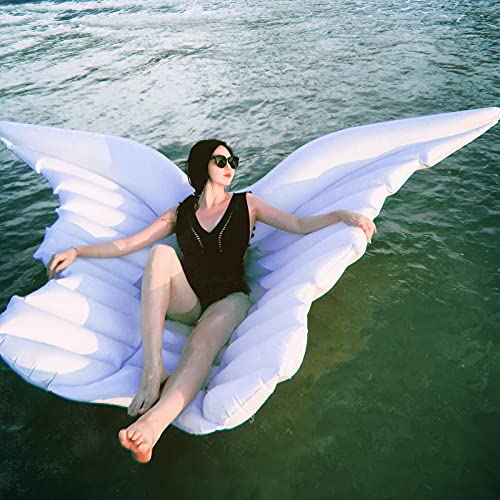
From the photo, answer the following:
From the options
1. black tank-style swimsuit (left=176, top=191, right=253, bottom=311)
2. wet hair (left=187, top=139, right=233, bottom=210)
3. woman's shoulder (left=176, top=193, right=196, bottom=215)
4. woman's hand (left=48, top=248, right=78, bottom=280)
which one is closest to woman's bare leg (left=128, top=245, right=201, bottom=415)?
black tank-style swimsuit (left=176, top=191, right=253, bottom=311)

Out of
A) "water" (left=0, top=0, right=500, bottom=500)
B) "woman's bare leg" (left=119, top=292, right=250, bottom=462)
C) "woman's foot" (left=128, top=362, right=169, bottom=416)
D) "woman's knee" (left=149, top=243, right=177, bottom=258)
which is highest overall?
"woman's knee" (left=149, top=243, right=177, bottom=258)

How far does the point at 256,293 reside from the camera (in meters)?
2.73

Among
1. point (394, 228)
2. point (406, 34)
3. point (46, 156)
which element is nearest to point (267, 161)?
point (394, 228)

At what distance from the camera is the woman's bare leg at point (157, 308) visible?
2047 millimetres

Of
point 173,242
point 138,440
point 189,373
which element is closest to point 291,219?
point 173,242

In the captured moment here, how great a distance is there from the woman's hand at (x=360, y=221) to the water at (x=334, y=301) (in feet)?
2.47

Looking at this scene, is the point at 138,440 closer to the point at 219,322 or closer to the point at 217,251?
the point at 219,322

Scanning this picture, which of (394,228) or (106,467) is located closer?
(106,467)

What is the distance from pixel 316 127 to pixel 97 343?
13.1 ft

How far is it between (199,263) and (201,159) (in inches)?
22.7

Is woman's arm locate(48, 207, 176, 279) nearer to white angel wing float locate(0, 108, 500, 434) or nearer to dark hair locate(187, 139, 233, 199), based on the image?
white angel wing float locate(0, 108, 500, 434)

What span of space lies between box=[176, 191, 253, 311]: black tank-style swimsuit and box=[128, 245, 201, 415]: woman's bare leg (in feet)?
0.39

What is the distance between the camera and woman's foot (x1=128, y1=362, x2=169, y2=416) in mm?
1998

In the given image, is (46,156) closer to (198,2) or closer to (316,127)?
(316,127)
